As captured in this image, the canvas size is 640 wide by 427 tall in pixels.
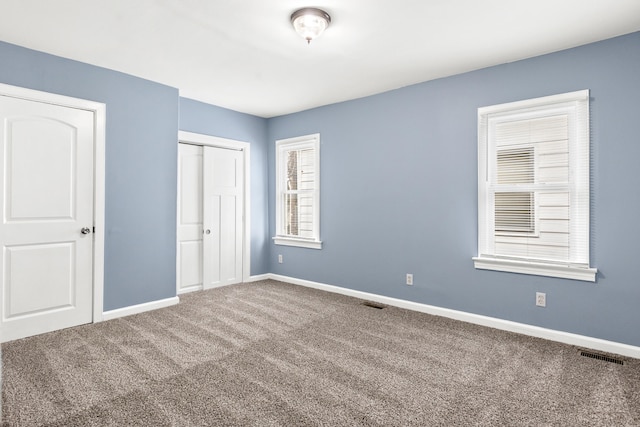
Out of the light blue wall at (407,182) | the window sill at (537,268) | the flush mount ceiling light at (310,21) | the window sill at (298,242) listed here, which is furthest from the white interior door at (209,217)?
the window sill at (537,268)

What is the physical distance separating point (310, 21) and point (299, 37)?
41 cm

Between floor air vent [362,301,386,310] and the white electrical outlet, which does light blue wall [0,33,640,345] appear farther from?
floor air vent [362,301,386,310]

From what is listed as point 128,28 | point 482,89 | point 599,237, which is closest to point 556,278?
point 599,237

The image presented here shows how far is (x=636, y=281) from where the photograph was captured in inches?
111

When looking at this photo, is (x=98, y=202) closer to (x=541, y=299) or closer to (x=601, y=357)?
(x=541, y=299)

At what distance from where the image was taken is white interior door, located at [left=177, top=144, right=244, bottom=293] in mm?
4820

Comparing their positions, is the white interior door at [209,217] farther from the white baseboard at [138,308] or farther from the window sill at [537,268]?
the window sill at [537,268]

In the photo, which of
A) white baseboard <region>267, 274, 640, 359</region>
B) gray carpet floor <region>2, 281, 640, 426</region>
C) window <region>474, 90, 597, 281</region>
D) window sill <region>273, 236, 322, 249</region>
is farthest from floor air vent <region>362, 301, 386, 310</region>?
window <region>474, 90, 597, 281</region>

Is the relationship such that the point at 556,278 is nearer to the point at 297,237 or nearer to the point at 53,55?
the point at 297,237

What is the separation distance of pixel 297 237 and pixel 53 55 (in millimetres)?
3443

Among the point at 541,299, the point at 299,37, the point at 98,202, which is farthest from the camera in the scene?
the point at 98,202

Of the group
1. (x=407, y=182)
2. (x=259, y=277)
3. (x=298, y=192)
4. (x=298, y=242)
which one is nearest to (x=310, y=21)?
(x=407, y=182)

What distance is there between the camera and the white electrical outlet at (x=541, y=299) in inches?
127

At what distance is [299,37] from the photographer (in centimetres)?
296
